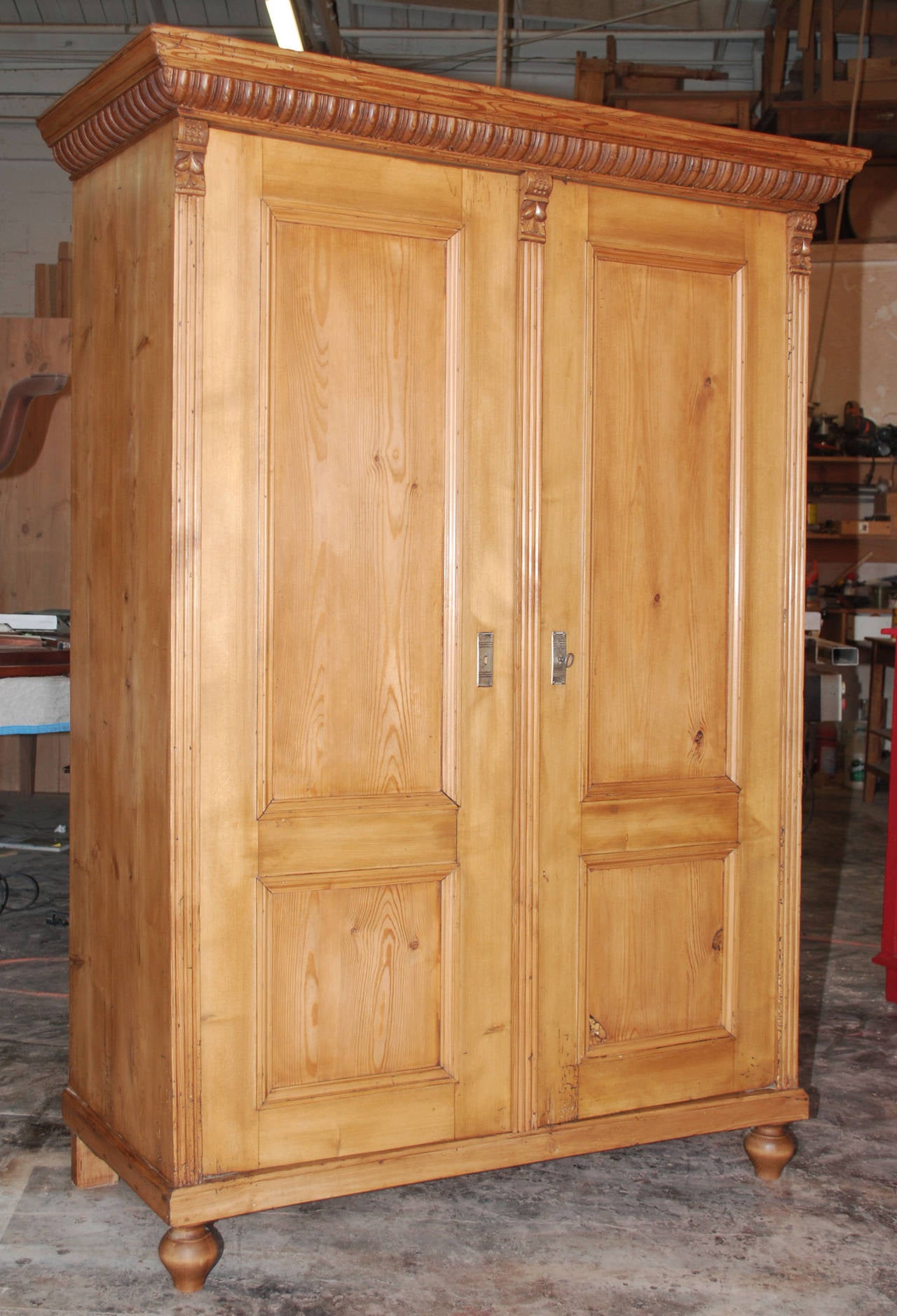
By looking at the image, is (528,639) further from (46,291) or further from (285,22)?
(46,291)

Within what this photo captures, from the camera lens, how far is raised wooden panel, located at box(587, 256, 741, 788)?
229cm

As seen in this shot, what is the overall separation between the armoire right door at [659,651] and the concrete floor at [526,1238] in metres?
0.22

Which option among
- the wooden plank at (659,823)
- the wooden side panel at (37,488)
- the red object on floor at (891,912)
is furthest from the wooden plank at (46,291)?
the wooden plank at (659,823)

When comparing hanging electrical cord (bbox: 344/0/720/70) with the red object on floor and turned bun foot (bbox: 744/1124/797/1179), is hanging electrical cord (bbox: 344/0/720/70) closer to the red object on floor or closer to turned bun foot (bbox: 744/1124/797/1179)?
the red object on floor

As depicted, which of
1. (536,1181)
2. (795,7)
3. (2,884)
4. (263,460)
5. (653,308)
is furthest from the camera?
(795,7)

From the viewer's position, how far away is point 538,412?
7.26 feet

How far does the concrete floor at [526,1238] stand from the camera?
203 cm

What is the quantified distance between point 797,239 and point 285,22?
9.94 ft

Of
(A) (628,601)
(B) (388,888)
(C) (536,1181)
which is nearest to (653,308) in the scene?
(A) (628,601)

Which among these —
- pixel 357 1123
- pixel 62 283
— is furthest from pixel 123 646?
pixel 62 283

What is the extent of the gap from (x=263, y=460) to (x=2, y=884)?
318 cm

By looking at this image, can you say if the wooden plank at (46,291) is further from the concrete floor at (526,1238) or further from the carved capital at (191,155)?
the carved capital at (191,155)

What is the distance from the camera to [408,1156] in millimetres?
2152

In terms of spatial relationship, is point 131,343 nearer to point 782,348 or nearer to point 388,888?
point 388,888
